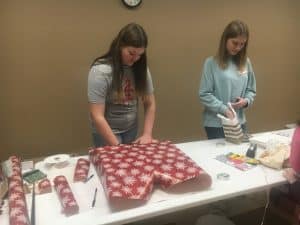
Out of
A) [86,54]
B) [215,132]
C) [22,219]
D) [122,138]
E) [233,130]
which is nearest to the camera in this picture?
[22,219]

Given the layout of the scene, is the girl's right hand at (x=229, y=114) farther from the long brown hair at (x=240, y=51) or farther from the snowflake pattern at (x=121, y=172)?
the snowflake pattern at (x=121, y=172)

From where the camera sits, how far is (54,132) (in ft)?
9.57

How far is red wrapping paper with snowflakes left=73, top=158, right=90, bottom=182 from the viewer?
1480 mm

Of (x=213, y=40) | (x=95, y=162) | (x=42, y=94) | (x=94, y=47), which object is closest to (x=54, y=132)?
(x=42, y=94)

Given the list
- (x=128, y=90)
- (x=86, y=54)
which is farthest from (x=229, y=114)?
(x=86, y=54)

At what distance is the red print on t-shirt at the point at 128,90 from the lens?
1.89m

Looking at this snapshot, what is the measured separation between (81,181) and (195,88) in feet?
7.00

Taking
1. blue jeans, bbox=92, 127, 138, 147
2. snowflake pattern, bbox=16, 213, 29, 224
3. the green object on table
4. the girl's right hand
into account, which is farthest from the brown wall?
snowflake pattern, bbox=16, 213, 29, 224

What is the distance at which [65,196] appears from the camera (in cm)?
128

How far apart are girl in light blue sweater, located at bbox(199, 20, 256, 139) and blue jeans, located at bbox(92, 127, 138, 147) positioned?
53cm

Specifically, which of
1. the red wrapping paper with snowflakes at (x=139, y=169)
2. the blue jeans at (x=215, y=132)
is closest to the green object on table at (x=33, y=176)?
the red wrapping paper with snowflakes at (x=139, y=169)

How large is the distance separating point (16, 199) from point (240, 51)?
164cm

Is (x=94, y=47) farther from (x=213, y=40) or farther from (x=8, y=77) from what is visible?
(x=213, y=40)

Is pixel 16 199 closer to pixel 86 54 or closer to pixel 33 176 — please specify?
pixel 33 176
